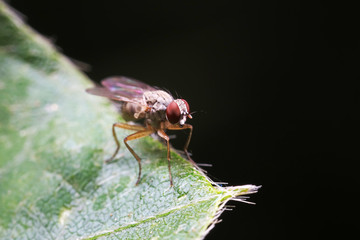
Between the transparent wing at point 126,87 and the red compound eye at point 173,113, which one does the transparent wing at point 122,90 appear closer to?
the transparent wing at point 126,87

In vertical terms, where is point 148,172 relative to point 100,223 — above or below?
above

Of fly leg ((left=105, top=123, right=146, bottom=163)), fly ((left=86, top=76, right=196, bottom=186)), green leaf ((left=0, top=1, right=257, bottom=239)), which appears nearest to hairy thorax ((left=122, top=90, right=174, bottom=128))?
fly ((left=86, top=76, right=196, bottom=186))

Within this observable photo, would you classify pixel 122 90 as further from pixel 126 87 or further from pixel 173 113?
pixel 173 113

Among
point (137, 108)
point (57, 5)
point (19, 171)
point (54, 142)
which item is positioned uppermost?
point (57, 5)

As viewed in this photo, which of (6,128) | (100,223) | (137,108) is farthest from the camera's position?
(137,108)

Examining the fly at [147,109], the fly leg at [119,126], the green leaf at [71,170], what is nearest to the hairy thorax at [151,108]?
the fly at [147,109]

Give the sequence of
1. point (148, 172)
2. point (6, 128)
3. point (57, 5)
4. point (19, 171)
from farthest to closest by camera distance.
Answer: point (57, 5) < point (6, 128) < point (19, 171) < point (148, 172)

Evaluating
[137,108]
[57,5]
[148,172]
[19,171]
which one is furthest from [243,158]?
[57,5]

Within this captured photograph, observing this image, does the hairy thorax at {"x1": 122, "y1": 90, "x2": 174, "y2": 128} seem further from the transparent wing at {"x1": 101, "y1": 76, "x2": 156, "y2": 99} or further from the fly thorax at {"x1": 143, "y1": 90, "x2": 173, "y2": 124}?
the transparent wing at {"x1": 101, "y1": 76, "x2": 156, "y2": 99}

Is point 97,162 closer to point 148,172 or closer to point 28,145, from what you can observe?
point 148,172
